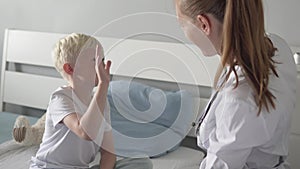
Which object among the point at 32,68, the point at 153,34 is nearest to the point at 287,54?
the point at 153,34

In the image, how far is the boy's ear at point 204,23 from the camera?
1.01 meters

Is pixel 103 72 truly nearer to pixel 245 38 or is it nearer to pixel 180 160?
pixel 245 38


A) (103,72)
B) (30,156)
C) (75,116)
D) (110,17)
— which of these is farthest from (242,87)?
(110,17)

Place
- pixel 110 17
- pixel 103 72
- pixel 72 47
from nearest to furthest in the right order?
pixel 103 72 → pixel 72 47 → pixel 110 17

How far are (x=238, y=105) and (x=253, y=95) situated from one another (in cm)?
4

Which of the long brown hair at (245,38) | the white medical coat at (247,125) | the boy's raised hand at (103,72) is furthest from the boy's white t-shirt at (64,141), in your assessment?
the long brown hair at (245,38)

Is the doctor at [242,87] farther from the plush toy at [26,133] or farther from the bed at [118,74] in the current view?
the plush toy at [26,133]

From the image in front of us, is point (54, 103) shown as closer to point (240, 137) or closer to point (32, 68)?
point (240, 137)

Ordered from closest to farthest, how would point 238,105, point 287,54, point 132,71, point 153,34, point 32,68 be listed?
point 238,105 < point 287,54 < point 132,71 < point 153,34 < point 32,68

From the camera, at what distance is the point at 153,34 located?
2.20 m

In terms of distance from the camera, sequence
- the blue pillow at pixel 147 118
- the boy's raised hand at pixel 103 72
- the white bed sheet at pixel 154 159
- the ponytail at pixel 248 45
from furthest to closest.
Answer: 1. the white bed sheet at pixel 154 159
2. the blue pillow at pixel 147 118
3. the boy's raised hand at pixel 103 72
4. the ponytail at pixel 248 45

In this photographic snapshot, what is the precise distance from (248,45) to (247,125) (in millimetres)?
189

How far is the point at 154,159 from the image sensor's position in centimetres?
179

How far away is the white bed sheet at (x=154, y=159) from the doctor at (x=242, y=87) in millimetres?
656
